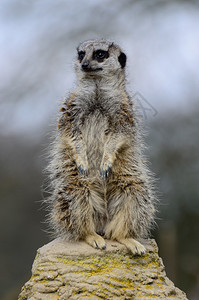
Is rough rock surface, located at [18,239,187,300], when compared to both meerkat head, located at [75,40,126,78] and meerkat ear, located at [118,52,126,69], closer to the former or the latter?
meerkat head, located at [75,40,126,78]

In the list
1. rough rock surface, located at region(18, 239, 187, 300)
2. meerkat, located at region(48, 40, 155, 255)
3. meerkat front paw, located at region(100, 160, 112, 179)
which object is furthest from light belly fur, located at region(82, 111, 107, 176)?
→ rough rock surface, located at region(18, 239, 187, 300)

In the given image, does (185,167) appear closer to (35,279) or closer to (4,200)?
(4,200)

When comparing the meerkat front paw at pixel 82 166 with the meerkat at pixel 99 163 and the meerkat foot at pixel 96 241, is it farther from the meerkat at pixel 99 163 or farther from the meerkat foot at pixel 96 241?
the meerkat foot at pixel 96 241

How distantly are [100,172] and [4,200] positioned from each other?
3.18 metres

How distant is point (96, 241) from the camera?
2855 millimetres

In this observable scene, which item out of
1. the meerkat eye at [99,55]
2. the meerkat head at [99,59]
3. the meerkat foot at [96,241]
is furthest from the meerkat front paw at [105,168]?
the meerkat eye at [99,55]

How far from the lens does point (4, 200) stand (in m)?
5.92

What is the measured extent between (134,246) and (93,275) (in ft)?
1.10

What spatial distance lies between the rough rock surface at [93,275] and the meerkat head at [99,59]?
1.13m

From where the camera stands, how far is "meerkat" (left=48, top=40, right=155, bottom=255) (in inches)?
117

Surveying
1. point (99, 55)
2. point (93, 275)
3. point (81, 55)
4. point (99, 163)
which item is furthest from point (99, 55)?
point (93, 275)

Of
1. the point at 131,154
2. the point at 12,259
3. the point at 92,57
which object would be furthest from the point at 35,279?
the point at 12,259

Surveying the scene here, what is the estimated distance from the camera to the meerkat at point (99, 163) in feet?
9.74

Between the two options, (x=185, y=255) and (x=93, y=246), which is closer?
(x=93, y=246)
